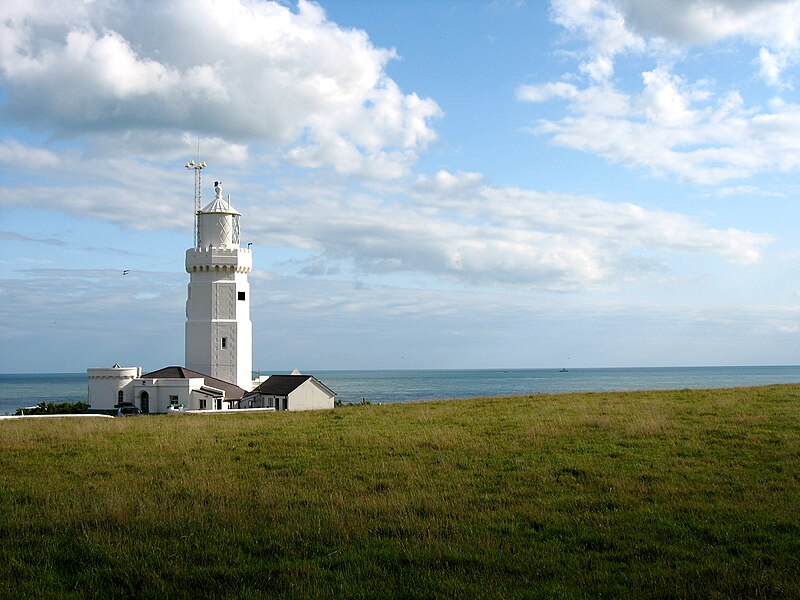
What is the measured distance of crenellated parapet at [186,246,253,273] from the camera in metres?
50.6

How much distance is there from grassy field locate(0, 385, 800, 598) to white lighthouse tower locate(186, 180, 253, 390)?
29712mm

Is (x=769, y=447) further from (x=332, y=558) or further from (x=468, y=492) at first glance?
(x=332, y=558)

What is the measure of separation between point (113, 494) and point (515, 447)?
29.1 ft

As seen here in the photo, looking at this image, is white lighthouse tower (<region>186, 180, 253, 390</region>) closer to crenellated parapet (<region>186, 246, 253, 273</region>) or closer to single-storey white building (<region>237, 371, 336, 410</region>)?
crenellated parapet (<region>186, 246, 253, 273</region>)

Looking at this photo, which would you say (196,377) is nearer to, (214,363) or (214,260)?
(214,363)

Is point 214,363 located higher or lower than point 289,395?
higher

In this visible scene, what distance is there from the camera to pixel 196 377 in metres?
47.2

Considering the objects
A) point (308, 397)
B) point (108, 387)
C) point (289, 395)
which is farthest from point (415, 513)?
point (108, 387)

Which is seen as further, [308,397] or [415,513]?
[308,397]

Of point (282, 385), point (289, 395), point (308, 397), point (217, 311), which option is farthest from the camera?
point (217, 311)

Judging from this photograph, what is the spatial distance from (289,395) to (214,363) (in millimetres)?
6494

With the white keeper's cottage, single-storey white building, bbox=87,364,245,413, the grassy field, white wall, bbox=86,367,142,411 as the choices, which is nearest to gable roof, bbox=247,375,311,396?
the white keeper's cottage

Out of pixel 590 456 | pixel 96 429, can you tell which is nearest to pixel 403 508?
pixel 590 456

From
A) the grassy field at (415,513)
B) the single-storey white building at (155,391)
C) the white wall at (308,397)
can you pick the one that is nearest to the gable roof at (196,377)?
the single-storey white building at (155,391)
